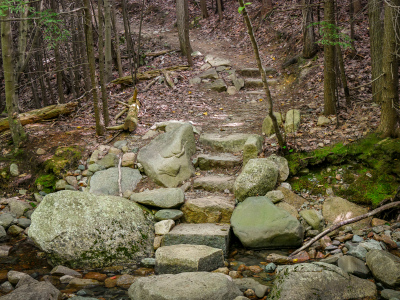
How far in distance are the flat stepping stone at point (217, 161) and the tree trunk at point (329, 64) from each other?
2196 mm

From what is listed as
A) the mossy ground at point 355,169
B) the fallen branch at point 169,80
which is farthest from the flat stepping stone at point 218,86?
the mossy ground at point 355,169

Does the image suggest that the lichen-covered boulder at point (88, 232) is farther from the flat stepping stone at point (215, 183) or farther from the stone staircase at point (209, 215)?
the flat stepping stone at point (215, 183)

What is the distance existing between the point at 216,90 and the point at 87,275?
7469 millimetres

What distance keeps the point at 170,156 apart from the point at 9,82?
3915 millimetres

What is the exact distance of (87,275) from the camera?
14.7ft

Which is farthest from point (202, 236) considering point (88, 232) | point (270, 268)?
point (88, 232)

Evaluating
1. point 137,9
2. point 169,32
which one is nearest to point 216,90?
point 169,32

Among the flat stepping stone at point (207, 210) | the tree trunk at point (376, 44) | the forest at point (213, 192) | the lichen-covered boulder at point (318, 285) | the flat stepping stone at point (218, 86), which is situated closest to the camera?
the lichen-covered boulder at point (318, 285)

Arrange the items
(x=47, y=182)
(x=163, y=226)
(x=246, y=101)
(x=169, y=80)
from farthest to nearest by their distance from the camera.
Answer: (x=169, y=80)
(x=246, y=101)
(x=47, y=182)
(x=163, y=226)

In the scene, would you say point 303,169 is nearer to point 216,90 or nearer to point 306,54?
point 216,90

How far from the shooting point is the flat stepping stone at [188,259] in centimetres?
423

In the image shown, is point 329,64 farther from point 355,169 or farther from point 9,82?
point 9,82

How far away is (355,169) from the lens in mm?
5594

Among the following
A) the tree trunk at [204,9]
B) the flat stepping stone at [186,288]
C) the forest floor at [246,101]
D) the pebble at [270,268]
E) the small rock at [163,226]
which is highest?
the tree trunk at [204,9]
